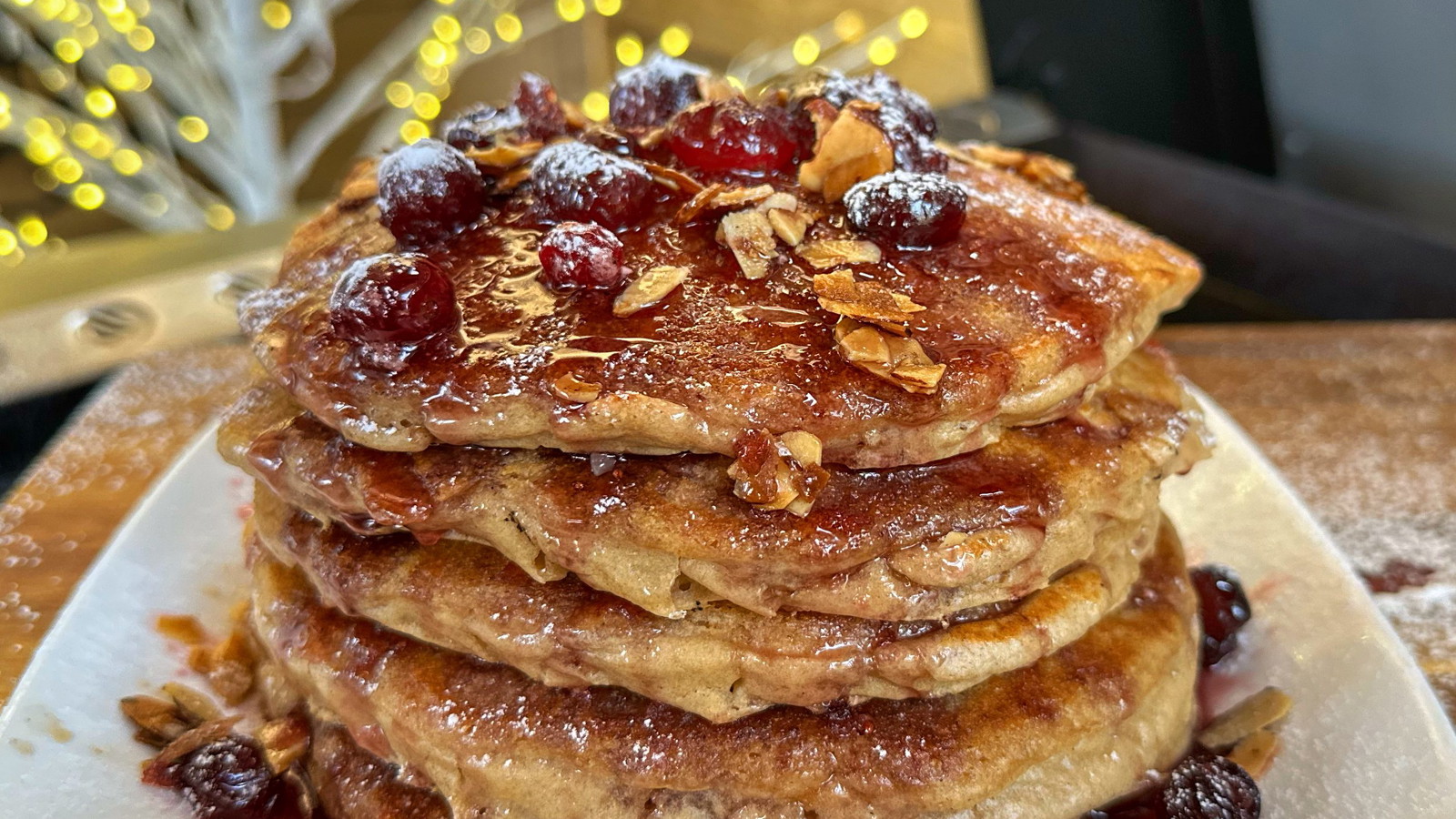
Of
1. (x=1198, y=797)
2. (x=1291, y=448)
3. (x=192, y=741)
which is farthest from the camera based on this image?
(x=1291, y=448)

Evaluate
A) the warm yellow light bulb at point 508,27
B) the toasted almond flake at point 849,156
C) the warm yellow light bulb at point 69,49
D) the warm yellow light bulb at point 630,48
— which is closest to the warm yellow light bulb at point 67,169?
the warm yellow light bulb at point 69,49

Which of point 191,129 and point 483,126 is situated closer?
→ point 483,126

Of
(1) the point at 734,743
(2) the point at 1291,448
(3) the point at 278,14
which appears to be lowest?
(2) the point at 1291,448

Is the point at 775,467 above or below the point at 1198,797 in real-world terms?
above

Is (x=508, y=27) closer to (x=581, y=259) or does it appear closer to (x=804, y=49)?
(x=804, y=49)

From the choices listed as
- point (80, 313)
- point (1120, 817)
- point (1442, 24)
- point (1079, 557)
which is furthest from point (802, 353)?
point (1442, 24)

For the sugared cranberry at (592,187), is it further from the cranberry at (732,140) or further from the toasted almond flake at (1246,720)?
the toasted almond flake at (1246,720)

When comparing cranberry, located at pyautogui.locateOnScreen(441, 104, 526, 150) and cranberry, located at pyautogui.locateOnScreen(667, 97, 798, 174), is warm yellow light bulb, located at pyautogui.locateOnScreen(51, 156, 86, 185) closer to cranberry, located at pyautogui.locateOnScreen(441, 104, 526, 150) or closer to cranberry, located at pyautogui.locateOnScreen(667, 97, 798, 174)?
cranberry, located at pyautogui.locateOnScreen(441, 104, 526, 150)

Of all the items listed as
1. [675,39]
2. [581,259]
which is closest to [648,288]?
[581,259]

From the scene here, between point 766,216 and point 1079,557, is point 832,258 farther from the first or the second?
A: point 1079,557
